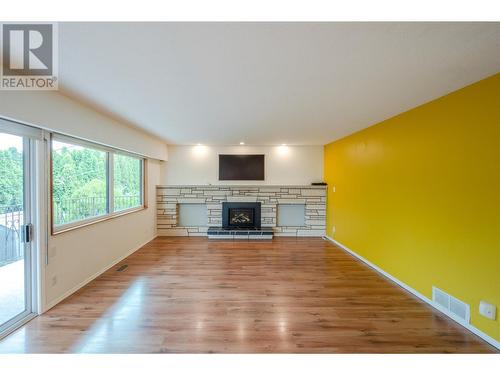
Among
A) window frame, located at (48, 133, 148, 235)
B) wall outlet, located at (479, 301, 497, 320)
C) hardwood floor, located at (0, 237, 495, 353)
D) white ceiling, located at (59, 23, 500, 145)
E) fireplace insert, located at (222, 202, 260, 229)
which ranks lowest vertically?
hardwood floor, located at (0, 237, 495, 353)

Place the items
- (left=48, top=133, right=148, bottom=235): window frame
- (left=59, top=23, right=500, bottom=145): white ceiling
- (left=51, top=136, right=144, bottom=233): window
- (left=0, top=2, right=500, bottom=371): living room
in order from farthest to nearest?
1. (left=51, top=136, right=144, bottom=233): window
2. (left=48, top=133, right=148, bottom=235): window frame
3. (left=0, top=2, right=500, bottom=371): living room
4. (left=59, top=23, right=500, bottom=145): white ceiling

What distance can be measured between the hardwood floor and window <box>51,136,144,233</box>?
1012 mm

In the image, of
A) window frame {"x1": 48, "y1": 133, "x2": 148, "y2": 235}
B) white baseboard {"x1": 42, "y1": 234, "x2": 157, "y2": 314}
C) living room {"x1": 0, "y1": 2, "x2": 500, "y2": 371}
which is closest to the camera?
living room {"x1": 0, "y1": 2, "x2": 500, "y2": 371}

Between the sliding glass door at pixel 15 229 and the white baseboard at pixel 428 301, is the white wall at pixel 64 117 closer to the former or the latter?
the sliding glass door at pixel 15 229

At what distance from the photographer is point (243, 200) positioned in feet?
19.7

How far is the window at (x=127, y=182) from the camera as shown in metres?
4.18

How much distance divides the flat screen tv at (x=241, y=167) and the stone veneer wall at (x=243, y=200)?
31 cm

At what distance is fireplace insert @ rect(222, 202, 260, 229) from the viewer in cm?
603

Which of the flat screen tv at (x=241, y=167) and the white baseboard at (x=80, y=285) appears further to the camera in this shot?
the flat screen tv at (x=241, y=167)

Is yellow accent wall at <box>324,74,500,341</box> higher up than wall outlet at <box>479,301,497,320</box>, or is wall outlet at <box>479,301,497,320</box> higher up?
yellow accent wall at <box>324,74,500,341</box>

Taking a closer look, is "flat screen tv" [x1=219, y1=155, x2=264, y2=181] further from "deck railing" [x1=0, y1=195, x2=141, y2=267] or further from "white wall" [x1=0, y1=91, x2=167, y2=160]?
"deck railing" [x1=0, y1=195, x2=141, y2=267]

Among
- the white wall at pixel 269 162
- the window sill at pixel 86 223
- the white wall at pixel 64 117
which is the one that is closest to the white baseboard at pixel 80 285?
the window sill at pixel 86 223

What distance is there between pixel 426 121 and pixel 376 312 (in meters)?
2.33

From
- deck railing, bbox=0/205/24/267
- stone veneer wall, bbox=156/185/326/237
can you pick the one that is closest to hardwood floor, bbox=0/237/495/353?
deck railing, bbox=0/205/24/267
